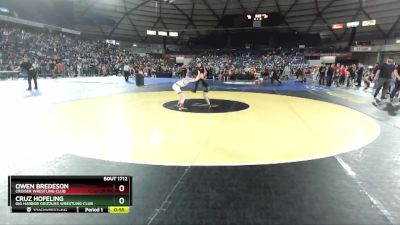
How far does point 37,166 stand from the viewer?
4113 millimetres

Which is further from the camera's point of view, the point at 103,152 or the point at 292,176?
the point at 103,152

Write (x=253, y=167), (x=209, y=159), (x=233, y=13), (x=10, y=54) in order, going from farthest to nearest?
(x=233, y=13) → (x=10, y=54) → (x=209, y=159) → (x=253, y=167)

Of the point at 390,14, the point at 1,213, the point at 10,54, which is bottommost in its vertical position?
the point at 1,213

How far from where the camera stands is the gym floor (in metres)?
2.92

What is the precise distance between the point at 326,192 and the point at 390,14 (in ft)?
143

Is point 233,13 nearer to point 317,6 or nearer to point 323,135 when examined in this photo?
point 317,6

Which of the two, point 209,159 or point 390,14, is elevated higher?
point 390,14

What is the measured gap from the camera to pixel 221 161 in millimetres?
4480

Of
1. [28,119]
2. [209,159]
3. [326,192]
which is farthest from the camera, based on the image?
[28,119]

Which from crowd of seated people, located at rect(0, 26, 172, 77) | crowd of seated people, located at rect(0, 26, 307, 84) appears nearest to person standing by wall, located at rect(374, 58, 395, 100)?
crowd of seated people, located at rect(0, 26, 307, 84)

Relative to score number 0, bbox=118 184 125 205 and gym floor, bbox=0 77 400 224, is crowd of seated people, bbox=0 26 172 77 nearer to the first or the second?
gym floor, bbox=0 77 400 224

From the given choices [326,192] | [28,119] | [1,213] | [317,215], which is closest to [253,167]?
[326,192]

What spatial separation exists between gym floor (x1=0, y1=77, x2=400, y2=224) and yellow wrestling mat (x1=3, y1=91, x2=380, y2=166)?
2 centimetres
